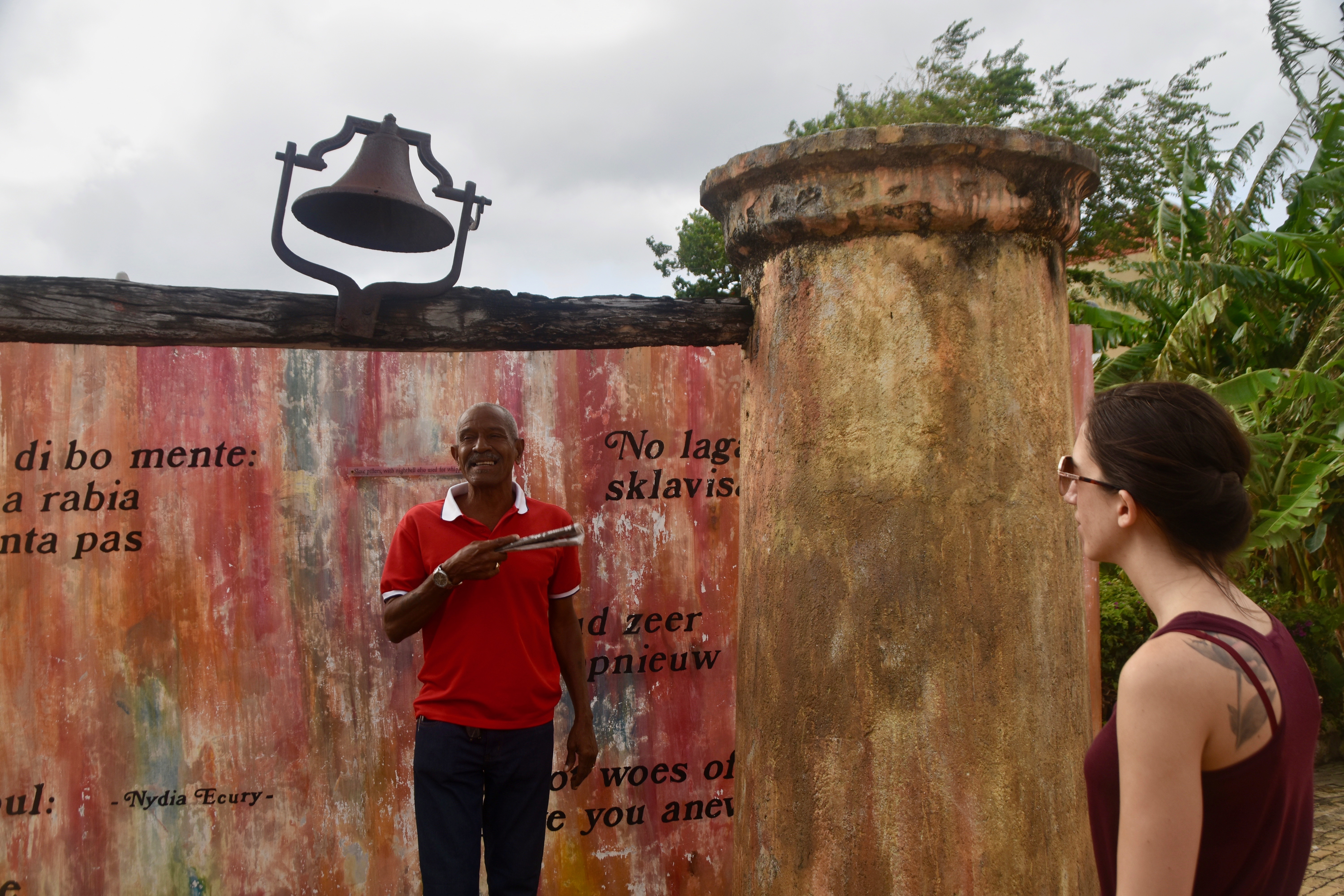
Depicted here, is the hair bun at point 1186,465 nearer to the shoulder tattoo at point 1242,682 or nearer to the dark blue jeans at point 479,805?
the shoulder tattoo at point 1242,682

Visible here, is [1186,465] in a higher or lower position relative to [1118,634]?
higher

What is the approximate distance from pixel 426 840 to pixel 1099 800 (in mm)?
1934

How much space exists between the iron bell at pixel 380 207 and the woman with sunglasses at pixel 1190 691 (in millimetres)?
2513

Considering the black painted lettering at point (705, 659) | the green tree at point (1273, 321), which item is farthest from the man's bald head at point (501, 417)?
the green tree at point (1273, 321)

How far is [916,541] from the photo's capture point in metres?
2.10

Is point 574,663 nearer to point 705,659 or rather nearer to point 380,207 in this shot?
point 705,659

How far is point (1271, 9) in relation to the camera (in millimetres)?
9164

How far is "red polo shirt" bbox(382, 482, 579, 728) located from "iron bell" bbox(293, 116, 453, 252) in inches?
43.6

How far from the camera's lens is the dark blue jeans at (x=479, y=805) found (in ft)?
8.35

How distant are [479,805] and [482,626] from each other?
500 millimetres

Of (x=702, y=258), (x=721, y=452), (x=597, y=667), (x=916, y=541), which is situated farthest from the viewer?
(x=702, y=258)

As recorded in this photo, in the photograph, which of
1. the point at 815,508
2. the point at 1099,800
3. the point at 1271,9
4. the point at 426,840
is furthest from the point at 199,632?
the point at 1271,9

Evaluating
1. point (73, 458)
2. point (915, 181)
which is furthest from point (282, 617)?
point (915, 181)

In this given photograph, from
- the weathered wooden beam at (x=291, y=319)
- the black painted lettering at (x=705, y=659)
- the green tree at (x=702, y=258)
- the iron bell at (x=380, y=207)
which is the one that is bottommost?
the black painted lettering at (x=705, y=659)
